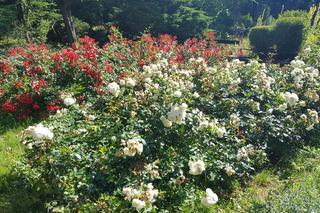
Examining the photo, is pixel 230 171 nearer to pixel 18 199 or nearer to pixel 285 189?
pixel 285 189

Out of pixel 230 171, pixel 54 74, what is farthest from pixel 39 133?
pixel 54 74

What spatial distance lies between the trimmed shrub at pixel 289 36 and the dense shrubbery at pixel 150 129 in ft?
30.1

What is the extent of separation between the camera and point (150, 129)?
326cm

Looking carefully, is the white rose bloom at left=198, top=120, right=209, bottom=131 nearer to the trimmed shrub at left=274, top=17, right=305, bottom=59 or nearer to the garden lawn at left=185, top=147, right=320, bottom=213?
the garden lawn at left=185, top=147, right=320, bottom=213

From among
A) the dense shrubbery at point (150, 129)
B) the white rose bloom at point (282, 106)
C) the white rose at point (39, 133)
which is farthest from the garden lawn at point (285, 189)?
the white rose at point (39, 133)

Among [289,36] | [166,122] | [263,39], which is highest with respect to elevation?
[166,122]

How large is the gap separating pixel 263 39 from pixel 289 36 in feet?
3.82

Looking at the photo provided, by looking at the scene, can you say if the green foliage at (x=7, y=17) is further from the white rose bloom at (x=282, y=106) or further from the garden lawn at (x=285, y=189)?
the garden lawn at (x=285, y=189)

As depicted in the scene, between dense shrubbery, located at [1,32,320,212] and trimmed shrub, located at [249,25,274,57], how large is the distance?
9.55 meters

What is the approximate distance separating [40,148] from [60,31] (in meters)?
10.4

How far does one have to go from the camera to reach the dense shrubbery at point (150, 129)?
2734 millimetres

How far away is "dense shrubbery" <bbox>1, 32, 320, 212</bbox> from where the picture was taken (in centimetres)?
273

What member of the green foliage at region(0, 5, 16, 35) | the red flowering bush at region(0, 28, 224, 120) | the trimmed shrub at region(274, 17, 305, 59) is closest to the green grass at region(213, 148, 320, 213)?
the red flowering bush at region(0, 28, 224, 120)

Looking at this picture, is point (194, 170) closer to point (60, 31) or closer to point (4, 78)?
point (4, 78)
